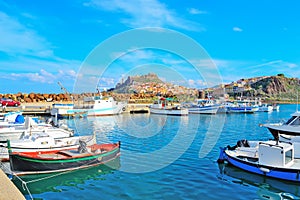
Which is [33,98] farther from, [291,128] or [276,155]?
[276,155]

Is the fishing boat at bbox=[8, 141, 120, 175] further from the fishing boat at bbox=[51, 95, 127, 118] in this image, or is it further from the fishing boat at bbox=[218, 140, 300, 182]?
the fishing boat at bbox=[51, 95, 127, 118]

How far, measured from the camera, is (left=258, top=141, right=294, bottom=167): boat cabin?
43.9 ft

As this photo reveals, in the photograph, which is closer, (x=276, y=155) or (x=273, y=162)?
(x=276, y=155)

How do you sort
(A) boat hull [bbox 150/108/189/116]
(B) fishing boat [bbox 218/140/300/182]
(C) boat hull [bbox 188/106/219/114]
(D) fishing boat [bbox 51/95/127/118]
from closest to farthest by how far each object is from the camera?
(B) fishing boat [bbox 218/140/300/182] → (D) fishing boat [bbox 51/95/127/118] → (A) boat hull [bbox 150/108/189/116] → (C) boat hull [bbox 188/106/219/114]

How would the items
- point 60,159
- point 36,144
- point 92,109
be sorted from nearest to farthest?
point 60,159, point 36,144, point 92,109

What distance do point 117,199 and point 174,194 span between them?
7.85 feet

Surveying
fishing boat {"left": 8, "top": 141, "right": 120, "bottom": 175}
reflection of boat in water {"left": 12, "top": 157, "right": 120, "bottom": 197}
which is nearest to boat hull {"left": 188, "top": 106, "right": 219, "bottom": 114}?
fishing boat {"left": 8, "top": 141, "right": 120, "bottom": 175}

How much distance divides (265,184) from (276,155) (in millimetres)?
1589

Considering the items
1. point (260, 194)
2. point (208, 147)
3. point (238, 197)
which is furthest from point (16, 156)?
point (208, 147)

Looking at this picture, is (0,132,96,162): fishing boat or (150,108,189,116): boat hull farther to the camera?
(150,108,189,116): boat hull

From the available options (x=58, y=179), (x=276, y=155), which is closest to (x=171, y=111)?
(x=276, y=155)

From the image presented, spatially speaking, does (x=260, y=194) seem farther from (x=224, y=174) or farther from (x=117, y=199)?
(x=117, y=199)

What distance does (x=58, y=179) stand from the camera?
44.0 feet

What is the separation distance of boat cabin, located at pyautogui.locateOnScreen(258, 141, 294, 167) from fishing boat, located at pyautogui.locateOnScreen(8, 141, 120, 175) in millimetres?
8588
